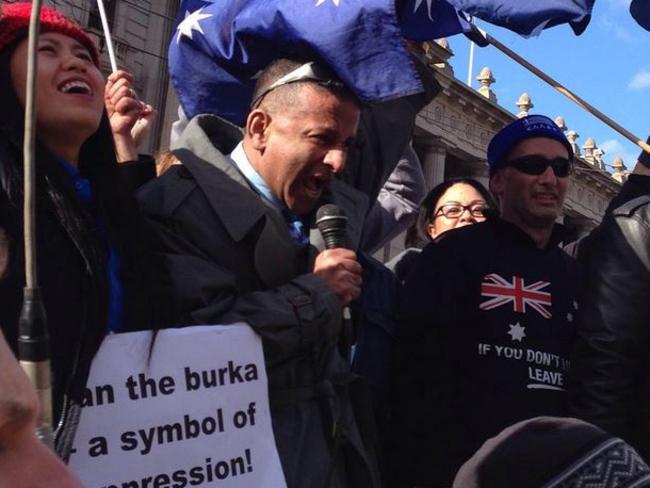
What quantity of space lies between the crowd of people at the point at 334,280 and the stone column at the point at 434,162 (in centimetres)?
2321

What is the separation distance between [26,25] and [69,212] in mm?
430

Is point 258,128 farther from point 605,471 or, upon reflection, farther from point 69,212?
point 605,471

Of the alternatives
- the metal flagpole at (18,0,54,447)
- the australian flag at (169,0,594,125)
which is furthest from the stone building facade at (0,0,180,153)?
the metal flagpole at (18,0,54,447)

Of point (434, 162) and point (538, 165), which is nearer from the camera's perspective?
point (538, 165)

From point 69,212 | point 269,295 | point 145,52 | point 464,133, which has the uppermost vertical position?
point 464,133

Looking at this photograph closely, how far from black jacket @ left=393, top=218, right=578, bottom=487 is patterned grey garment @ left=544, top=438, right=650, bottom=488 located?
141 cm

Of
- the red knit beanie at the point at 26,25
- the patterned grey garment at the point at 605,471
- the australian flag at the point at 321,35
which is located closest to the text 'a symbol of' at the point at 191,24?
the australian flag at the point at 321,35

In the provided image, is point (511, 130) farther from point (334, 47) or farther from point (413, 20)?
point (334, 47)

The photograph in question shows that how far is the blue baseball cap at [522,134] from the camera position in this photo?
10.7ft

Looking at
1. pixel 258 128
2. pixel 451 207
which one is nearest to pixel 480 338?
pixel 258 128

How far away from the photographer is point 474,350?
2.85m

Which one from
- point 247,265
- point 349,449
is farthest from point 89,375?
point 349,449

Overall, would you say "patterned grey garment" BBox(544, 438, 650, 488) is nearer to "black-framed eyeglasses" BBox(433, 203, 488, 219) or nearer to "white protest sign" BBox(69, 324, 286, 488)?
"white protest sign" BBox(69, 324, 286, 488)

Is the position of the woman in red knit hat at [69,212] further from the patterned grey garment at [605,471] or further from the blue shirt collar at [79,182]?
the patterned grey garment at [605,471]
